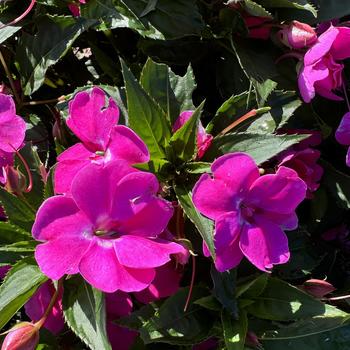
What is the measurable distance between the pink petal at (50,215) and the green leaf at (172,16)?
0.40m

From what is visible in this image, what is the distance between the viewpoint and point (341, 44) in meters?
0.94

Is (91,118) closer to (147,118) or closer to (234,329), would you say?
(147,118)

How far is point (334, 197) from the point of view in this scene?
3.94 ft

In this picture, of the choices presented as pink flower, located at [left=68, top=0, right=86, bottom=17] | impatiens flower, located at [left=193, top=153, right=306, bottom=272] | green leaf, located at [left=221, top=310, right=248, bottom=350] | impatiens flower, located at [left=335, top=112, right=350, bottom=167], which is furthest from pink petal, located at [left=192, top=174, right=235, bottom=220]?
pink flower, located at [left=68, top=0, right=86, bottom=17]

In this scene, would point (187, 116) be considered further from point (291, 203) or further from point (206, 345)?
point (206, 345)

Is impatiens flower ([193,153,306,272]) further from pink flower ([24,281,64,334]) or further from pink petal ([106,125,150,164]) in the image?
pink flower ([24,281,64,334])

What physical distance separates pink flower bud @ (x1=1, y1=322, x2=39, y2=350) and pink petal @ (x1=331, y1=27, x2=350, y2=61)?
587 millimetres

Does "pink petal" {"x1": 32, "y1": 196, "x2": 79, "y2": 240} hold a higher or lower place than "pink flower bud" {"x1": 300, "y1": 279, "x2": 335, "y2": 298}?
higher

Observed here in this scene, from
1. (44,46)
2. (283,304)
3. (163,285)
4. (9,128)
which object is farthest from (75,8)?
(283,304)

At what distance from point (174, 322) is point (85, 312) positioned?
152 millimetres

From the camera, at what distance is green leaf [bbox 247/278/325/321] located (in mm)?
923

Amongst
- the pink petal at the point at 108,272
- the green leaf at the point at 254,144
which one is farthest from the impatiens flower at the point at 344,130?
the pink petal at the point at 108,272

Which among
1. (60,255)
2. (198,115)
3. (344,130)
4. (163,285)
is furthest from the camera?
(344,130)

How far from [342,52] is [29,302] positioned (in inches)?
23.4
